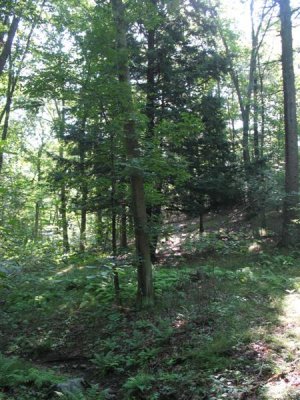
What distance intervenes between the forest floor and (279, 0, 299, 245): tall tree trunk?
2.21 metres

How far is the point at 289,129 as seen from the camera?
13.6m

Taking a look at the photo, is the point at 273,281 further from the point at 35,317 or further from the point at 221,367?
the point at 35,317

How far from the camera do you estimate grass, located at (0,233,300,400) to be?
208 inches

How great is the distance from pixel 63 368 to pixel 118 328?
1.30 meters

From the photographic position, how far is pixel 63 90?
759 centimetres

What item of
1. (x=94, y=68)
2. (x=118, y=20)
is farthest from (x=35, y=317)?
(x=118, y=20)

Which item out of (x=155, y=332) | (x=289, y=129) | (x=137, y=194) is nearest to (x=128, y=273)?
(x=137, y=194)

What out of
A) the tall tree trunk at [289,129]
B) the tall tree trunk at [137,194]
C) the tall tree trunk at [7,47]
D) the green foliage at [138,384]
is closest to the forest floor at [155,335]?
the green foliage at [138,384]

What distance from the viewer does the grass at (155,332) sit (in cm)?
528

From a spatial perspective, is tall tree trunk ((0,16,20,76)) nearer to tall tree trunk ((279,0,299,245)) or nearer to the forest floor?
the forest floor

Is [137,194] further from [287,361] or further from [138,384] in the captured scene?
[287,361]

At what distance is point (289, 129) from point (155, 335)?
9.59m

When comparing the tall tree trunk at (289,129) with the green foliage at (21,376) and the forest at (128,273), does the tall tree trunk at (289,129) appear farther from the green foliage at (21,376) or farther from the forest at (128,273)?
the green foliage at (21,376)

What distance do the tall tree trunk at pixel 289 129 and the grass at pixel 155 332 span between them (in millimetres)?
2488
